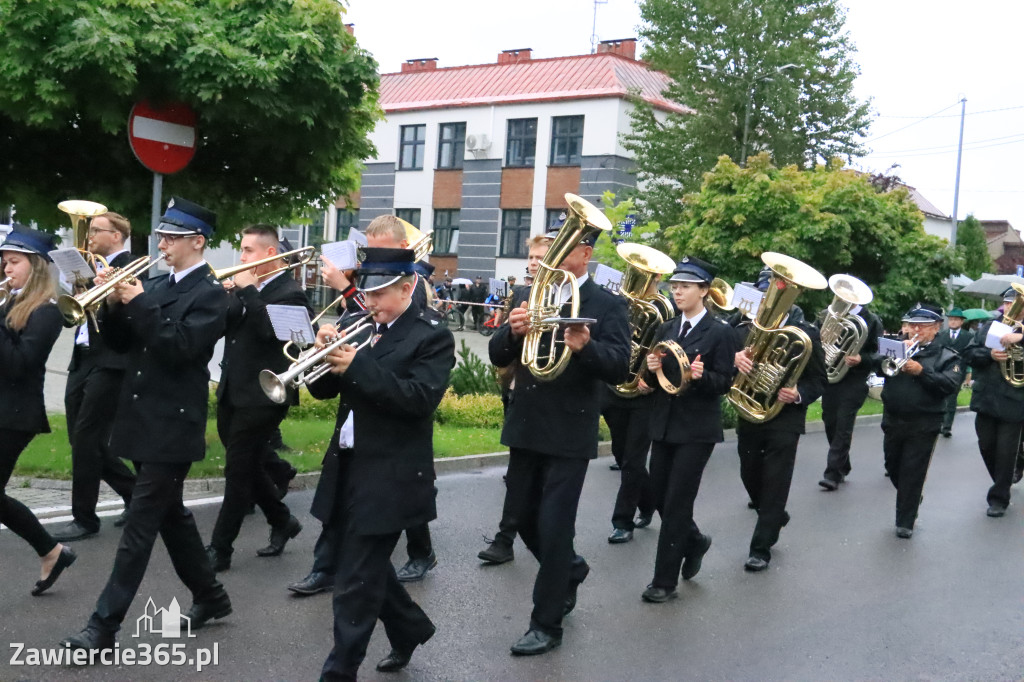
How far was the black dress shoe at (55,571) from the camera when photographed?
6.09 metres

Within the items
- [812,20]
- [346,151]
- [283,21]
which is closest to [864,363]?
[346,151]

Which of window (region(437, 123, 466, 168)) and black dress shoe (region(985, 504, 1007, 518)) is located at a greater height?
window (region(437, 123, 466, 168))

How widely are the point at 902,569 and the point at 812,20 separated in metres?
25.8

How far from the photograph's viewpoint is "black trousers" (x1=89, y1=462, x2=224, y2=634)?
523 cm

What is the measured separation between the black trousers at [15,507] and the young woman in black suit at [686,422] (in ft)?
11.3

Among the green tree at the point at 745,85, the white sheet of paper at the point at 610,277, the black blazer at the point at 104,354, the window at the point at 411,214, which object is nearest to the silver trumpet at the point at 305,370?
the black blazer at the point at 104,354

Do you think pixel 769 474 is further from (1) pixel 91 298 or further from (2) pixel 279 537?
(1) pixel 91 298

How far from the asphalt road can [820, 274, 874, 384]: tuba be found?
193 cm

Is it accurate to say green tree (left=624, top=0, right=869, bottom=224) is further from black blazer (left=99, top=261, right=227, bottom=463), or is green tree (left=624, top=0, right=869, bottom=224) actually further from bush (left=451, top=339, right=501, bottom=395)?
black blazer (left=99, top=261, right=227, bottom=463)

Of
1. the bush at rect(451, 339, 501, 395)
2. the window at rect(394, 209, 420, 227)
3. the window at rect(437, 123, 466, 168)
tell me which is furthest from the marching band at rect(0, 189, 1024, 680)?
the window at rect(394, 209, 420, 227)

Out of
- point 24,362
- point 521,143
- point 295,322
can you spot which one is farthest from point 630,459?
point 521,143

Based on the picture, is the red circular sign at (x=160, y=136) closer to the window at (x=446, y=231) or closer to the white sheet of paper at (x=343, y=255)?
the white sheet of paper at (x=343, y=255)

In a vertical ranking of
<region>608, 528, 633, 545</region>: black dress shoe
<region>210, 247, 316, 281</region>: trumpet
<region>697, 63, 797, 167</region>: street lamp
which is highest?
<region>697, 63, 797, 167</region>: street lamp

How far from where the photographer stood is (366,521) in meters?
4.70
